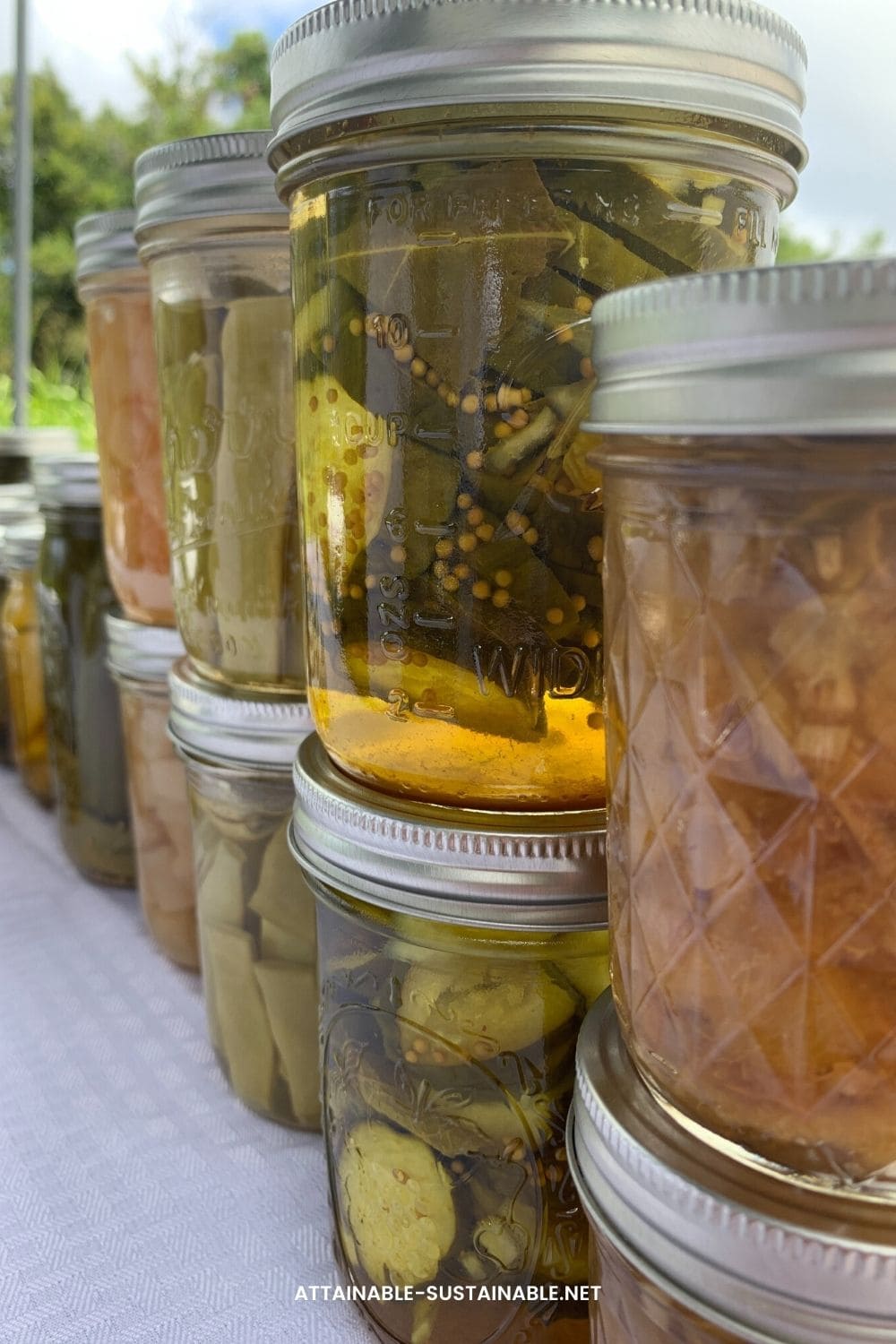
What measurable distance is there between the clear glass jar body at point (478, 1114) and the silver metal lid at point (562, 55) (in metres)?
0.32

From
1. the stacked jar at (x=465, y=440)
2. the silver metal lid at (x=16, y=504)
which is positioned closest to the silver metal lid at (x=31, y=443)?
the silver metal lid at (x=16, y=504)

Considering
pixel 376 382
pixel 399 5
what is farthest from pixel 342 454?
pixel 399 5

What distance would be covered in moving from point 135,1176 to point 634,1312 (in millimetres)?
382

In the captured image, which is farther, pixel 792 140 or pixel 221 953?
pixel 221 953

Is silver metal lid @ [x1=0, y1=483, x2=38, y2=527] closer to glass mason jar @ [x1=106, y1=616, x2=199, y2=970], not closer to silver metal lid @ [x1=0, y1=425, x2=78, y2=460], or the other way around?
silver metal lid @ [x1=0, y1=425, x2=78, y2=460]

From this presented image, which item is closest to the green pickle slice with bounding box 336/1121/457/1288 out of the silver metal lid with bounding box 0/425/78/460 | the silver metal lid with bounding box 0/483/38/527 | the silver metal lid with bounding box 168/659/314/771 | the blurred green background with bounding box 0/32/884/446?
the silver metal lid with bounding box 168/659/314/771

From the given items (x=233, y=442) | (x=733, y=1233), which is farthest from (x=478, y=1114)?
(x=233, y=442)

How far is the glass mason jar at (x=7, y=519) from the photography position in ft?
4.04

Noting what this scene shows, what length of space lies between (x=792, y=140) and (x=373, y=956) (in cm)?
38

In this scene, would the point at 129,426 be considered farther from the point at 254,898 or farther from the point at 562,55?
the point at 562,55

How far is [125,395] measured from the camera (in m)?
0.78

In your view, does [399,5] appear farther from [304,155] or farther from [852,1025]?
[852,1025]

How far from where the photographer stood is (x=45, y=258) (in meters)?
4.37

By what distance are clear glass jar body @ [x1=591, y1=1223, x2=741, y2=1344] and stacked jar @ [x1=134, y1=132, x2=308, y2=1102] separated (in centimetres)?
28
